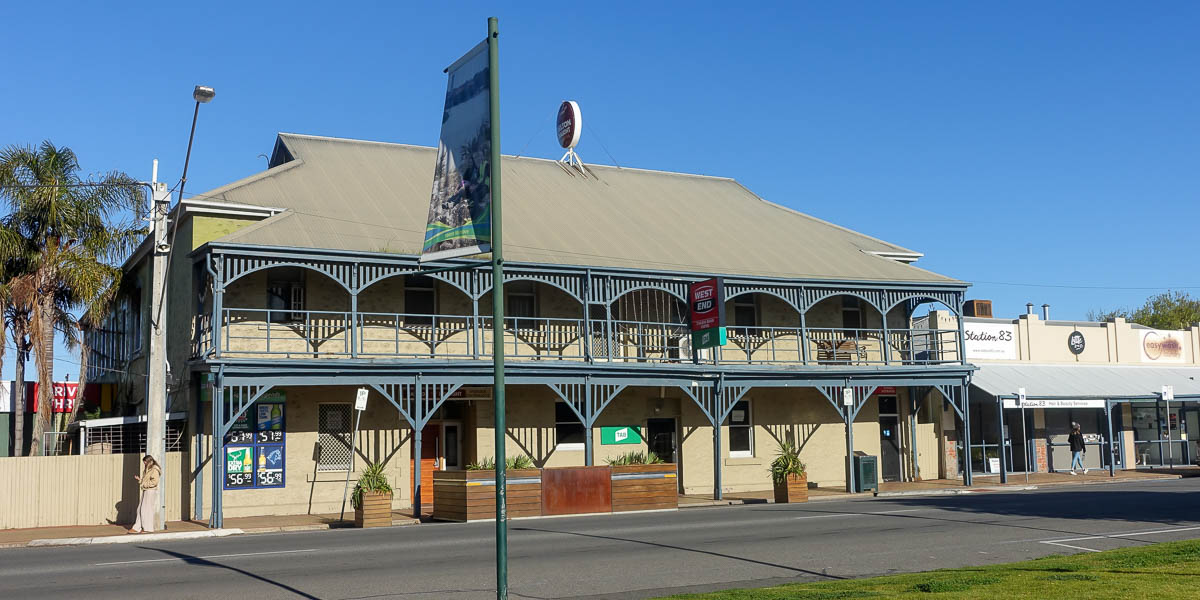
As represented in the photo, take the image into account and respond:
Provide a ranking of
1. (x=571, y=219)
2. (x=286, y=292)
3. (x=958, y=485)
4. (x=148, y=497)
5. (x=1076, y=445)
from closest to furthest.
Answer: (x=148, y=497) → (x=286, y=292) → (x=958, y=485) → (x=571, y=219) → (x=1076, y=445)

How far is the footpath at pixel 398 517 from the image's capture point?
18.7m

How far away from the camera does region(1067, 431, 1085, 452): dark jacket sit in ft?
104

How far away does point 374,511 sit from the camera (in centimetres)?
2069

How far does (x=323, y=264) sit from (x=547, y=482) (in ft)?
22.0

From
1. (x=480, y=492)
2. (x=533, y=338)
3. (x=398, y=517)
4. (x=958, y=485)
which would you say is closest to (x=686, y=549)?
(x=480, y=492)

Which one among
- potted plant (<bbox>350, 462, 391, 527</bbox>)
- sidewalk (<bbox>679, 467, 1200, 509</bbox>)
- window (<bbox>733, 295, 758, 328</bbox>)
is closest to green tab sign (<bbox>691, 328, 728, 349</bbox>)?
sidewalk (<bbox>679, 467, 1200, 509</bbox>)

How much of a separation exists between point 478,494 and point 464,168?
507 inches

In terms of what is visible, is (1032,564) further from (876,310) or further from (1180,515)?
(876,310)

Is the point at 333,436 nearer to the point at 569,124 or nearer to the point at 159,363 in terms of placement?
the point at 159,363

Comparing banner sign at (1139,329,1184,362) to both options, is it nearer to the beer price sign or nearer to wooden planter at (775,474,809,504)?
wooden planter at (775,474,809,504)

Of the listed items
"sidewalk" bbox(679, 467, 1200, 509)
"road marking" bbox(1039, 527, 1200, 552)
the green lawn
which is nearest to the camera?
the green lawn

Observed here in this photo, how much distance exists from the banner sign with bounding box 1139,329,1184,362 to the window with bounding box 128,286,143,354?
32.1m

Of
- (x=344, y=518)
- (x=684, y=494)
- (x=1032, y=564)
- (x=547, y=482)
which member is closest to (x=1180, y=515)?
(x=1032, y=564)

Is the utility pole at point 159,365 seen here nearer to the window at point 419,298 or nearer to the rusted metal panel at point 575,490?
the window at point 419,298
